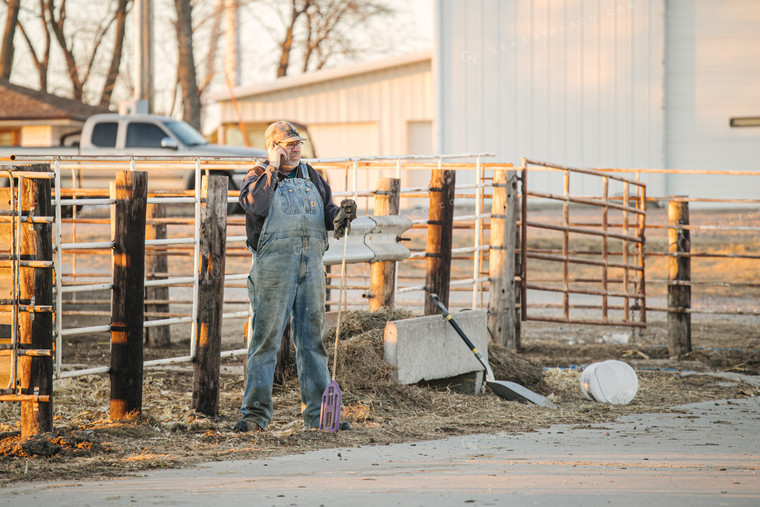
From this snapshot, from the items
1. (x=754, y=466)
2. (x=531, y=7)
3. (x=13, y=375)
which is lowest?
(x=754, y=466)

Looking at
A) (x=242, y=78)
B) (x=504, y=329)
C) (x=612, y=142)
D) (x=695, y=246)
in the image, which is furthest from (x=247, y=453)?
(x=242, y=78)

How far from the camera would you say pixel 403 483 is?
18.7ft

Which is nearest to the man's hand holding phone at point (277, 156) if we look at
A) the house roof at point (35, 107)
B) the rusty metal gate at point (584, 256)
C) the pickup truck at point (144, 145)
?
the rusty metal gate at point (584, 256)

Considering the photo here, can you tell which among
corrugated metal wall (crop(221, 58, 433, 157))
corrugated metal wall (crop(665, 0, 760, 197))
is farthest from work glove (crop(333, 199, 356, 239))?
corrugated metal wall (crop(221, 58, 433, 157))

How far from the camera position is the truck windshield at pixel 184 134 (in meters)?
22.1

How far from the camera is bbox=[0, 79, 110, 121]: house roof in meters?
31.1

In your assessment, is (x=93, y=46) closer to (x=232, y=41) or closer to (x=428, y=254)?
(x=232, y=41)

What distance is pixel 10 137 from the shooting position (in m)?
32.4

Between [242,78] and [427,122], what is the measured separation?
57.3ft

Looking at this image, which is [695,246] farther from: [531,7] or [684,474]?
[684,474]

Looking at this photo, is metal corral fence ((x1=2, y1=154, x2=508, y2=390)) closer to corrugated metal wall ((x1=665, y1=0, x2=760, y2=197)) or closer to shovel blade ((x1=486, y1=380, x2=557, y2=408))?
shovel blade ((x1=486, y1=380, x2=557, y2=408))

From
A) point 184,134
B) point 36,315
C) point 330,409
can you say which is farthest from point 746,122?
point 36,315

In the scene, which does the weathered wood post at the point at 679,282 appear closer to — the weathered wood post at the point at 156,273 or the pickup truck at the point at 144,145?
the weathered wood post at the point at 156,273

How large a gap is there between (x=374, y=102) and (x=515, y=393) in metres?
21.7
